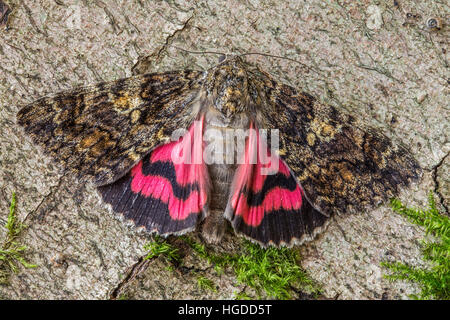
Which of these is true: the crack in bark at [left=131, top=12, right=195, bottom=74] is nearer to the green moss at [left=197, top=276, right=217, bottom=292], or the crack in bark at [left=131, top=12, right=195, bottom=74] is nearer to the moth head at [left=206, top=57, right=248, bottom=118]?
the moth head at [left=206, top=57, right=248, bottom=118]

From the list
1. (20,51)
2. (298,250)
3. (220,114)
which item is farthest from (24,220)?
(298,250)

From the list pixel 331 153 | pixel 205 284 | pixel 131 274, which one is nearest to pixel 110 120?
pixel 131 274

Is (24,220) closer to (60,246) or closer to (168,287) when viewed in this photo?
(60,246)

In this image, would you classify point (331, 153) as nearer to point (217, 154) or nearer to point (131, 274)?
point (217, 154)

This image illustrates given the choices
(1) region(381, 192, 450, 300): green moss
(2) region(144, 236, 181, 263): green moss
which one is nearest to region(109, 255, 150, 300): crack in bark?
(2) region(144, 236, 181, 263): green moss

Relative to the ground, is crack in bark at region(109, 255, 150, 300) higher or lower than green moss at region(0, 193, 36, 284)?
lower

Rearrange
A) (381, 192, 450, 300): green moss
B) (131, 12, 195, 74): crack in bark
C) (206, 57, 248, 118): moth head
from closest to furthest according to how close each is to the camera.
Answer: (381, 192, 450, 300): green moss
(206, 57, 248, 118): moth head
(131, 12, 195, 74): crack in bark
